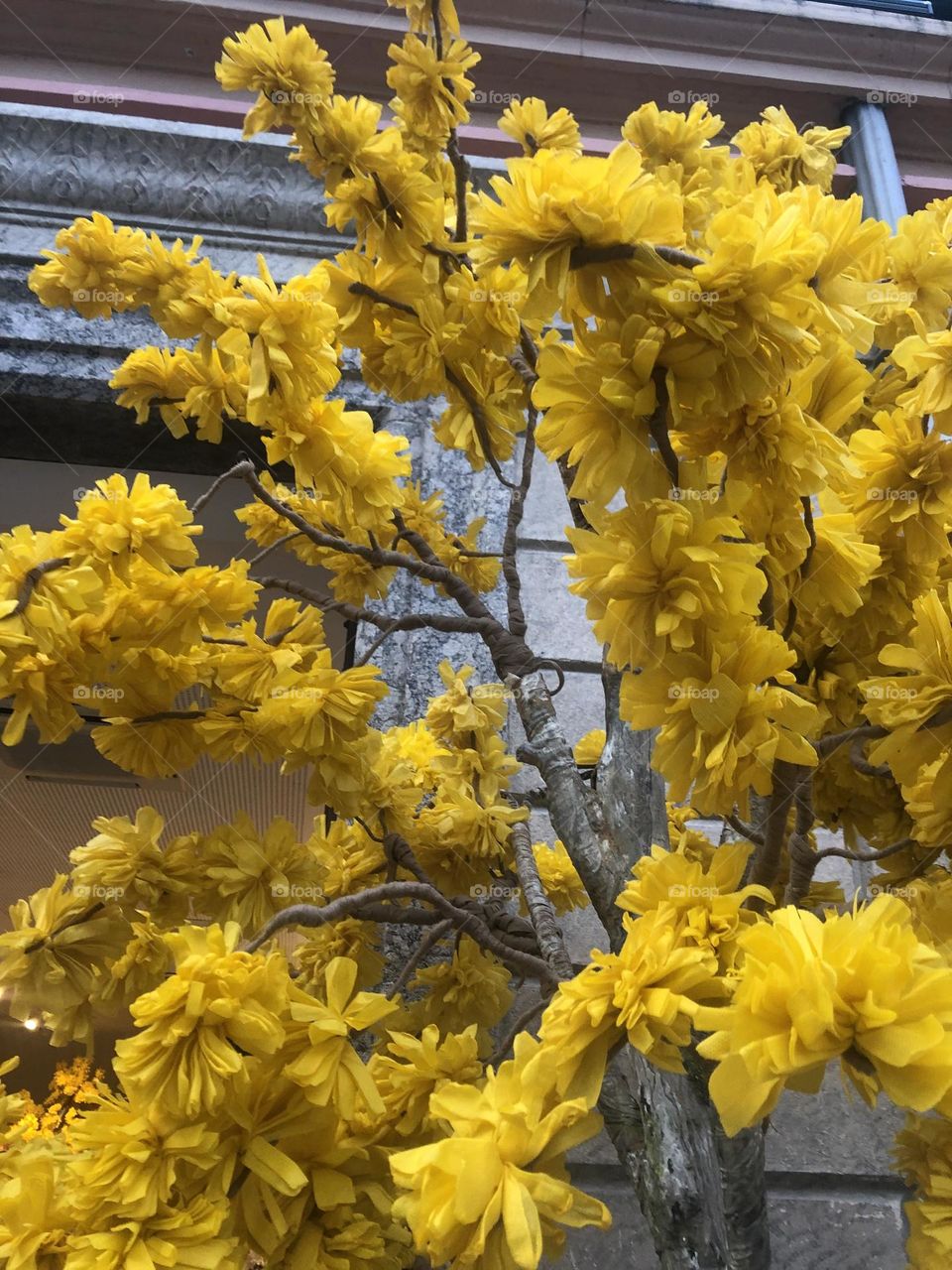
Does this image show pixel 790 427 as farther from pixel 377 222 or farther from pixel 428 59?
pixel 428 59

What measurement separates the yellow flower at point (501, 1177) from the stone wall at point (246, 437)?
37.2 inches

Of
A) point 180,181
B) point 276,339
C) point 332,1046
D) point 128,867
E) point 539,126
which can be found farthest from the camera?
point 180,181

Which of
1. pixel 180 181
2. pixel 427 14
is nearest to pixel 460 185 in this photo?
pixel 427 14

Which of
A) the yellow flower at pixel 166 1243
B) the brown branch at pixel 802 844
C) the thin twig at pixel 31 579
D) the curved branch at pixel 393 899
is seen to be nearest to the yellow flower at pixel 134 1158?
the yellow flower at pixel 166 1243

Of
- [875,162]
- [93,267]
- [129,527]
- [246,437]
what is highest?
[875,162]

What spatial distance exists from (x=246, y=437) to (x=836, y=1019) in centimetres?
163

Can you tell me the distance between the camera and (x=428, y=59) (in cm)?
92

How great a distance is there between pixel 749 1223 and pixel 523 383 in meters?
0.83

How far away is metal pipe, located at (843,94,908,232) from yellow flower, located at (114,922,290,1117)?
7.93ft

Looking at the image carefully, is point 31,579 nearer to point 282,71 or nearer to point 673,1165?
point 282,71

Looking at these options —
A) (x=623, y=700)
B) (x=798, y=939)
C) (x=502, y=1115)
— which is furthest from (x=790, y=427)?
(x=502, y=1115)

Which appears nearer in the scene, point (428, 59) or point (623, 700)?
point (623, 700)

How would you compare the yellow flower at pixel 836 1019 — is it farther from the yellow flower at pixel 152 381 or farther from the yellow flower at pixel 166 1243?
the yellow flower at pixel 152 381

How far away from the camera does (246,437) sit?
5.90ft
